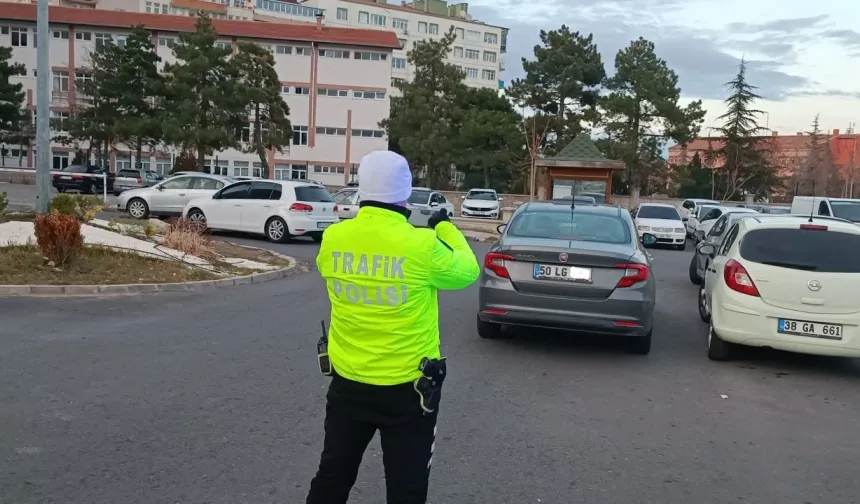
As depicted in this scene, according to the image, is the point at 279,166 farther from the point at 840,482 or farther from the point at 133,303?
the point at 840,482

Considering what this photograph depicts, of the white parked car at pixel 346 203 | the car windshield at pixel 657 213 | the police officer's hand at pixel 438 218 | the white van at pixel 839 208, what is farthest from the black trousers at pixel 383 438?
the car windshield at pixel 657 213

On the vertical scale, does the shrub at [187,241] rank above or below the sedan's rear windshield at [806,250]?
below

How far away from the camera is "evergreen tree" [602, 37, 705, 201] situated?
52469mm

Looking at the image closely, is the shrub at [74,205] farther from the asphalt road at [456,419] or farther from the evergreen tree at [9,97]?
the evergreen tree at [9,97]

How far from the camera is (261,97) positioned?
48312 mm

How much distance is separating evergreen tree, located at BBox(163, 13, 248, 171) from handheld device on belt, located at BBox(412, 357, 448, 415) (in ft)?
151

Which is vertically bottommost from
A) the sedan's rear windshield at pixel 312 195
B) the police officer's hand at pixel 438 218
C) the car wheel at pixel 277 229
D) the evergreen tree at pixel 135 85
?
the car wheel at pixel 277 229

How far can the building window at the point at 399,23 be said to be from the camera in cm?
9812

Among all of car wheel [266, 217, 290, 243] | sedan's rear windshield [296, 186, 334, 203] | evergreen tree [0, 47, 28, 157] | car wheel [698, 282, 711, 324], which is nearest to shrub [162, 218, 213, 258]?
car wheel [266, 217, 290, 243]

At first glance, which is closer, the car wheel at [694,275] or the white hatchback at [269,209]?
the car wheel at [694,275]

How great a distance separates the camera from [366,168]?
10.2ft

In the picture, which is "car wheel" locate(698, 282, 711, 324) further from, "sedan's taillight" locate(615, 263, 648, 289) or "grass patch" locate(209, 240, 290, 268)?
"grass patch" locate(209, 240, 290, 268)

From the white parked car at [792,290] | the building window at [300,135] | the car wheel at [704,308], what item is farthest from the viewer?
the building window at [300,135]

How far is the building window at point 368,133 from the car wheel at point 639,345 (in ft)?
195
